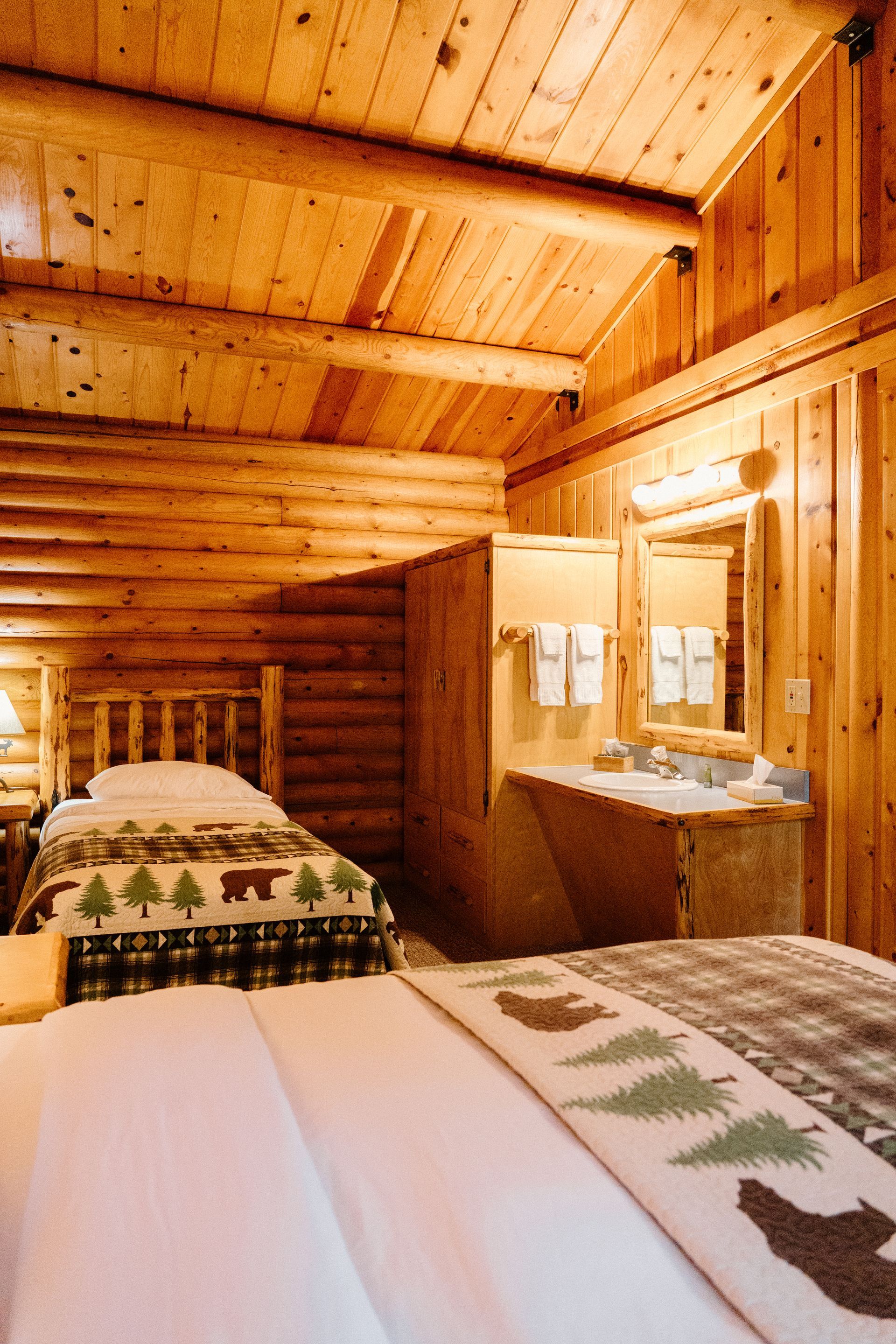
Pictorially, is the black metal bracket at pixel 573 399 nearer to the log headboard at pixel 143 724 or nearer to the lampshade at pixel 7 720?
the log headboard at pixel 143 724

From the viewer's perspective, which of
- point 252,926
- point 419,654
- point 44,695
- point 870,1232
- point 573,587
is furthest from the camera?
point 419,654

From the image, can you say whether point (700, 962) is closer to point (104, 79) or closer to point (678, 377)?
point (678, 377)

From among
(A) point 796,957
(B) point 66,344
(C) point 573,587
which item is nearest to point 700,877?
(A) point 796,957

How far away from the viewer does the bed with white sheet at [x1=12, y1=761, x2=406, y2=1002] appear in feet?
8.34

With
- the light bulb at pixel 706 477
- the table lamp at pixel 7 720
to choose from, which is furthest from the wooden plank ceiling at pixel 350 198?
the table lamp at pixel 7 720

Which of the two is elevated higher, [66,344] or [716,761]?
[66,344]

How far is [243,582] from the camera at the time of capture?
15.9ft

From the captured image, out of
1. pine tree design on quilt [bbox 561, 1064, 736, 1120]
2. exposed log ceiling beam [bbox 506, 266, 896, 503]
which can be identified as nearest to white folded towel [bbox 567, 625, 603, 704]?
exposed log ceiling beam [bbox 506, 266, 896, 503]

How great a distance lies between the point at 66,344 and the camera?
407 cm

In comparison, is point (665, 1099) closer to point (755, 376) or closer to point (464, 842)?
point (755, 376)

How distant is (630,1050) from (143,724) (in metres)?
3.90

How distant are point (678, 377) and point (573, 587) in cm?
101

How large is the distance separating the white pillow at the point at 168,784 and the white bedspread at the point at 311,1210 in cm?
294

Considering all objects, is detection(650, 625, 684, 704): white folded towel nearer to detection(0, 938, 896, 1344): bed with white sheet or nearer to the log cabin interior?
the log cabin interior
